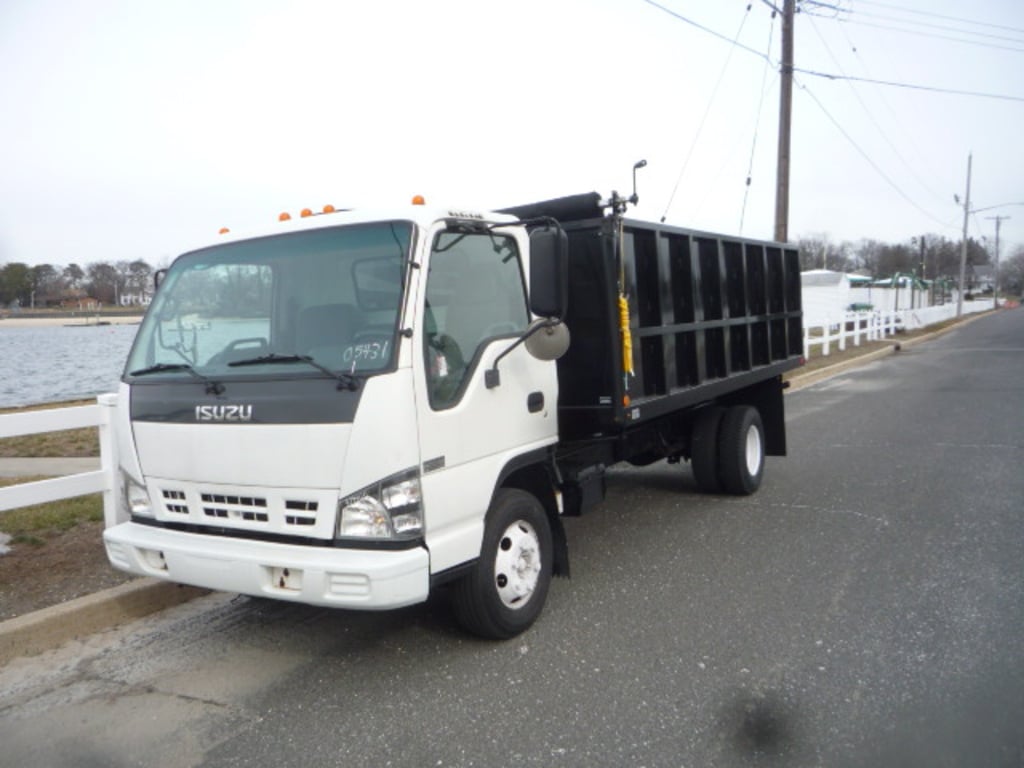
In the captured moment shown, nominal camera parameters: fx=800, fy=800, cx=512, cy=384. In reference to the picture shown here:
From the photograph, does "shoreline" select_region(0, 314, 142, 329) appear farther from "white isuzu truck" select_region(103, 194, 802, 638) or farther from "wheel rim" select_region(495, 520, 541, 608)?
"wheel rim" select_region(495, 520, 541, 608)

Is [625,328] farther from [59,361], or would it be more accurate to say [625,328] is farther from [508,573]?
[59,361]

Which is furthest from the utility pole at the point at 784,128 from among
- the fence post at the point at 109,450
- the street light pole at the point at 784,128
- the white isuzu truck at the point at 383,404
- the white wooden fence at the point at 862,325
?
the fence post at the point at 109,450

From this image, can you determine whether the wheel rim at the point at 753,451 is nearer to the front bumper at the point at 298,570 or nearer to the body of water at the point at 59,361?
the front bumper at the point at 298,570

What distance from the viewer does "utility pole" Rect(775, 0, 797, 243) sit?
18125 mm

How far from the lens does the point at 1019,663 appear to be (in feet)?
12.4

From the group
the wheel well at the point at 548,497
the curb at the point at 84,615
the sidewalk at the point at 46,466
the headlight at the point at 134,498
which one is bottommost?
the curb at the point at 84,615

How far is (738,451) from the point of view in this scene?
7086 millimetres

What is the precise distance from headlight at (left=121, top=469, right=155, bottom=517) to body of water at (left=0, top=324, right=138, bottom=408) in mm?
2193

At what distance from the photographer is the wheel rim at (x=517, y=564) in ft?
13.7

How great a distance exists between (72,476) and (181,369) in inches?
73.2

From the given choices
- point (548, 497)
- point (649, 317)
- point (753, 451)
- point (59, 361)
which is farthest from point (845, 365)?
point (59, 361)

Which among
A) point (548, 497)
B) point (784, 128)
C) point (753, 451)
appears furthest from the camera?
point (784, 128)

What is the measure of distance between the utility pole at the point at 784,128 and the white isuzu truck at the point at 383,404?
14.3 m

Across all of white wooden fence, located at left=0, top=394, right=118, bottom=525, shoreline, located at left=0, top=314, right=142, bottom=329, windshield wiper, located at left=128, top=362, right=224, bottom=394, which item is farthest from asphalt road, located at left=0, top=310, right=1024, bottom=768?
shoreline, located at left=0, top=314, right=142, bottom=329
